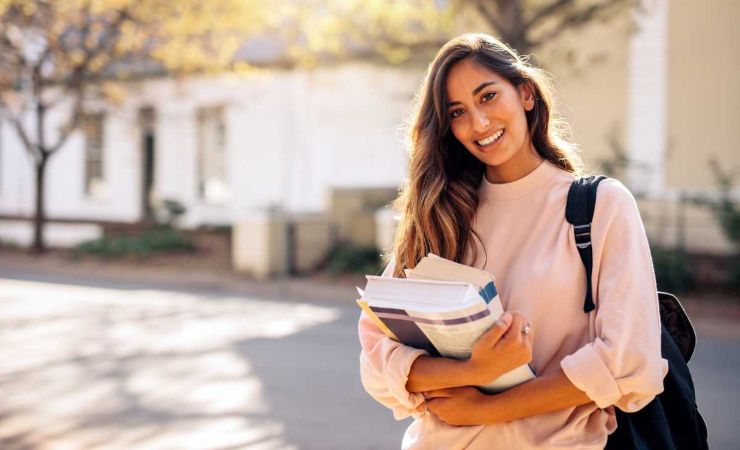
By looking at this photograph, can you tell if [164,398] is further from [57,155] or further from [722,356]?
[57,155]

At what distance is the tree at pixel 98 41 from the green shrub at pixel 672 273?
894cm

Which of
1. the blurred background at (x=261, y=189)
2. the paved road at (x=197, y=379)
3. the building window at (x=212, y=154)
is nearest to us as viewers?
the paved road at (x=197, y=379)

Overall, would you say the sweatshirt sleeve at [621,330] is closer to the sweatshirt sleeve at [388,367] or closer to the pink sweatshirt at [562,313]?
the pink sweatshirt at [562,313]

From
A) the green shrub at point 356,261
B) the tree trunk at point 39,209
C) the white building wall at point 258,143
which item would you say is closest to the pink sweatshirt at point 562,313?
the green shrub at point 356,261

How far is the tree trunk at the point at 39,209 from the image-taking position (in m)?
18.8

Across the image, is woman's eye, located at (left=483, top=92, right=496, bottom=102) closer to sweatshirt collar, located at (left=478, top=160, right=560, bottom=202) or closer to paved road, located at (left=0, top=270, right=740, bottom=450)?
sweatshirt collar, located at (left=478, top=160, right=560, bottom=202)

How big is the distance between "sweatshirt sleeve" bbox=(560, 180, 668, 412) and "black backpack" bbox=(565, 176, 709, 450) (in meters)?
0.05

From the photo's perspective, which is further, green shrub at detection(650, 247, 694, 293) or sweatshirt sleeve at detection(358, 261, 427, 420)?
green shrub at detection(650, 247, 694, 293)

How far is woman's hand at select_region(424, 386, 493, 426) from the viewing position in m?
1.91

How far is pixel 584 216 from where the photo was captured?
1.94 meters

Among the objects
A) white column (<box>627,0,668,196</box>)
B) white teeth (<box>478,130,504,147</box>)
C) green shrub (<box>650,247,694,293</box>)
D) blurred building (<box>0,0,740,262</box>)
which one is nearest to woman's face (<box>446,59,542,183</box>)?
white teeth (<box>478,130,504,147</box>)

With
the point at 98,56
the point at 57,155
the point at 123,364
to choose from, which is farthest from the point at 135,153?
the point at 123,364

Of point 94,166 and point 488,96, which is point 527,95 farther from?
point 94,166

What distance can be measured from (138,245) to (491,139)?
53.8 feet
